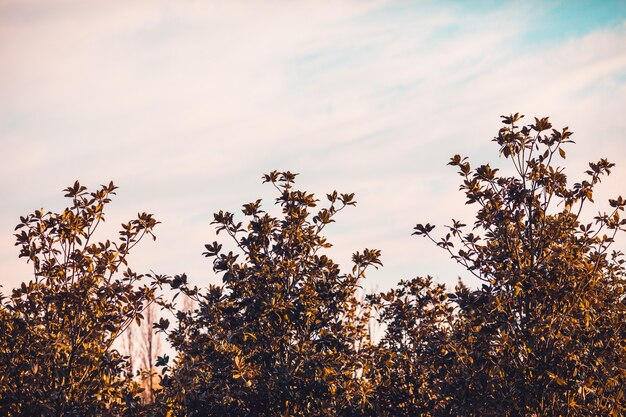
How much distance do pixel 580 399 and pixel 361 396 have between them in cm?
284

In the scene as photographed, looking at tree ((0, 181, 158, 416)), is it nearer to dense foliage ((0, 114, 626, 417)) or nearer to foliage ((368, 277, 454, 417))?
dense foliage ((0, 114, 626, 417))

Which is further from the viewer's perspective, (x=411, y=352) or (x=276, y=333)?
(x=411, y=352)

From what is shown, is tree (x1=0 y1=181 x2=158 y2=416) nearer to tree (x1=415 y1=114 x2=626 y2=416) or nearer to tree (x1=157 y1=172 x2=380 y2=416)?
tree (x1=157 y1=172 x2=380 y2=416)

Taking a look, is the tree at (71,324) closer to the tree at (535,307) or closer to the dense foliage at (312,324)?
the dense foliage at (312,324)

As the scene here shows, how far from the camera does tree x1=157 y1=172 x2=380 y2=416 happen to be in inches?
376

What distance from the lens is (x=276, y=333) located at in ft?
32.4

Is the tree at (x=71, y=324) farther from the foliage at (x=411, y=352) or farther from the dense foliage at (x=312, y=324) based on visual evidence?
the foliage at (x=411, y=352)

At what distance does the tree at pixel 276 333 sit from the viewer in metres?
9.54

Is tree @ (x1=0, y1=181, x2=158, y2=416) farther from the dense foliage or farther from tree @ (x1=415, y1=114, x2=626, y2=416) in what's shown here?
tree @ (x1=415, y1=114, x2=626, y2=416)

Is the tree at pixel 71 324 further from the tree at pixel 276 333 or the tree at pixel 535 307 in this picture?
the tree at pixel 535 307

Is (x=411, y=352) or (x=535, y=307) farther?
(x=411, y=352)

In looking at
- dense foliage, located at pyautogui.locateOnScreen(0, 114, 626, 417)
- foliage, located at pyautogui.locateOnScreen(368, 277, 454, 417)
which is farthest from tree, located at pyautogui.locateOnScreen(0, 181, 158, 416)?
foliage, located at pyautogui.locateOnScreen(368, 277, 454, 417)

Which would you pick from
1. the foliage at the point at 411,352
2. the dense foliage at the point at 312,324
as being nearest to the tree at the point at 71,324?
the dense foliage at the point at 312,324

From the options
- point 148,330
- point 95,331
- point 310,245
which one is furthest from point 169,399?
point 148,330
